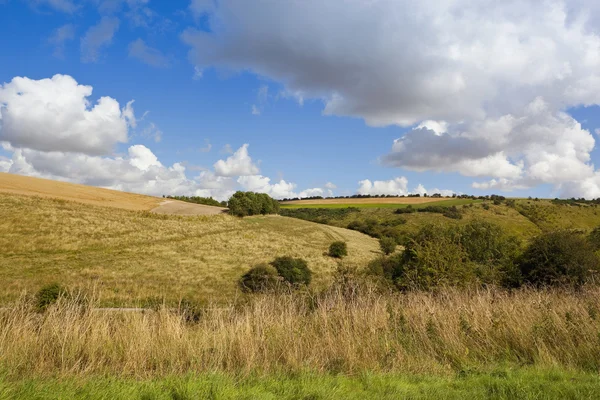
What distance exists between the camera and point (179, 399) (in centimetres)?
420

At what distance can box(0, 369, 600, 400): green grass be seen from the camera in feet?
13.8

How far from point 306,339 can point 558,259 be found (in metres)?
16.0

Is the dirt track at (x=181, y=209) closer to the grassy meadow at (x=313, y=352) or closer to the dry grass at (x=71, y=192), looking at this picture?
the dry grass at (x=71, y=192)

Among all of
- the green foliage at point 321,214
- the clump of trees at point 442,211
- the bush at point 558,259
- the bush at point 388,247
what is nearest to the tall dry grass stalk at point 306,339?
the bush at point 558,259

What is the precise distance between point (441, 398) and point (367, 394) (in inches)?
34.5

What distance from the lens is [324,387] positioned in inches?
186

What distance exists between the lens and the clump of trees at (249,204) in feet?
249

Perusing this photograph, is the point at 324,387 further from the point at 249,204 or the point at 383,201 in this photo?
the point at 383,201

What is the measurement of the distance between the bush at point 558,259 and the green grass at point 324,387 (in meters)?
13.1

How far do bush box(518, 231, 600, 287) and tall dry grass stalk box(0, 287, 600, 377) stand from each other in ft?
35.2

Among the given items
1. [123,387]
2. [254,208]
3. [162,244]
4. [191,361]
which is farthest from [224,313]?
[254,208]

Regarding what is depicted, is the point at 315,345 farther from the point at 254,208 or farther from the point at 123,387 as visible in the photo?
the point at 254,208

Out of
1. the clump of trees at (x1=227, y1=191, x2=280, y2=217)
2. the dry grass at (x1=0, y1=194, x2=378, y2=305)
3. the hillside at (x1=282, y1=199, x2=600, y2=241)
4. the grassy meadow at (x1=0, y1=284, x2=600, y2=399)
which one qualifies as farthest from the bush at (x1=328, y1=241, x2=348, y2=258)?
the grassy meadow at (x1=0, y1=284, x2=600, y2=399)

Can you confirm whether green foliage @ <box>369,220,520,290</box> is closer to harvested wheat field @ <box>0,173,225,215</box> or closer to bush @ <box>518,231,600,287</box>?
bush @ <box>518,231,600,287</box>
